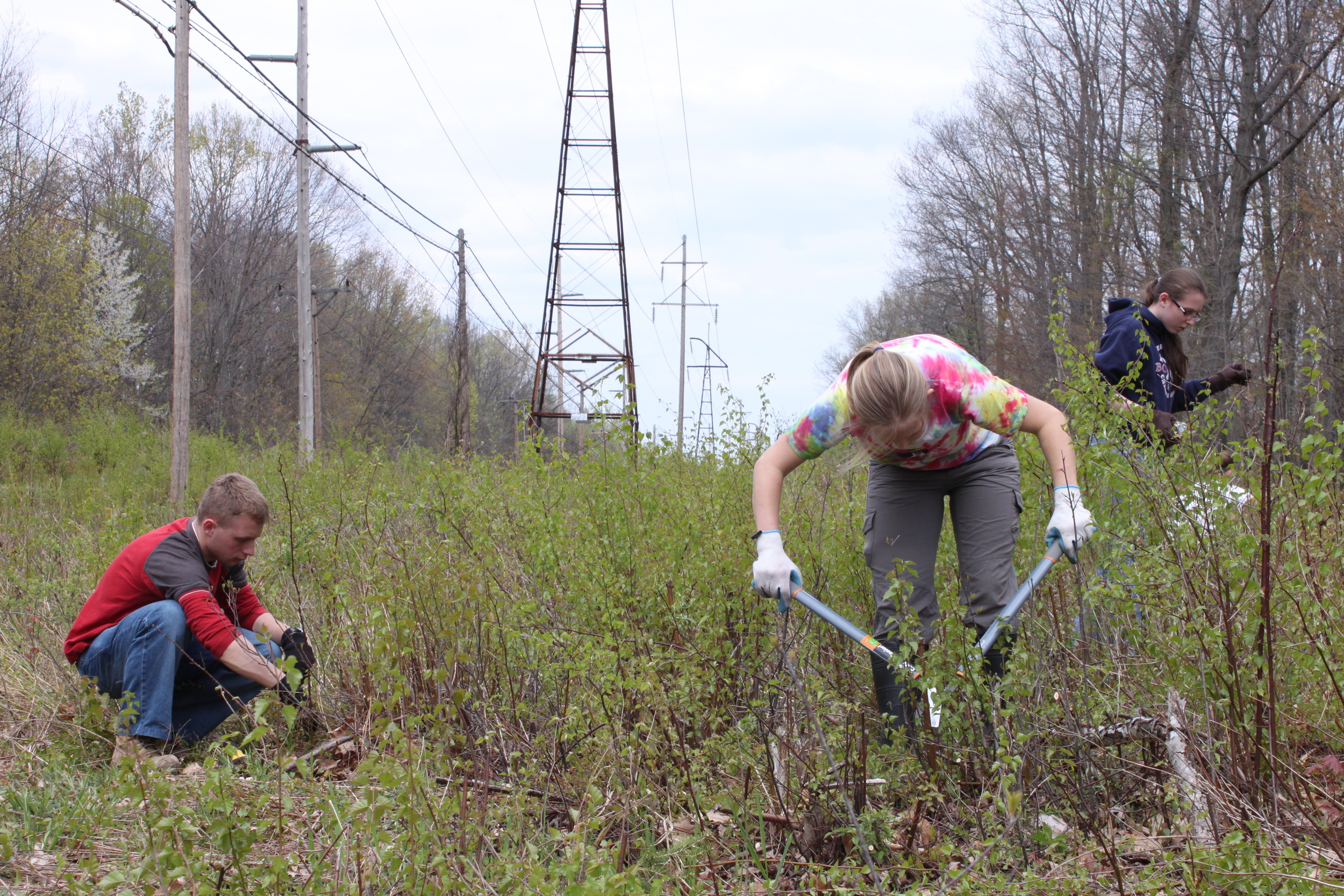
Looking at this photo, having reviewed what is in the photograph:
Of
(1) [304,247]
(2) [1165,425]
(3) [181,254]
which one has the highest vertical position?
(1) [304,247]

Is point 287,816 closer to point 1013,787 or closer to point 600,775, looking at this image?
point 600,775

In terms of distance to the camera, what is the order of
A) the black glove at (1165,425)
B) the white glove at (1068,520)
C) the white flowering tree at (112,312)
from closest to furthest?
the white glove at (1068,520) → the black glove at (1165,425) → the white flowering tree at (112,312)

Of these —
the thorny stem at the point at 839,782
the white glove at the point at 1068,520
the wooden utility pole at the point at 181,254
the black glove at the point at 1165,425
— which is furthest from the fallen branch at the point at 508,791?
the wooden utility pole at the point at 181,254

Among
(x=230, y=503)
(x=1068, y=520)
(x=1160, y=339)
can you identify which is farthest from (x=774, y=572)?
(x=1160, y=339)

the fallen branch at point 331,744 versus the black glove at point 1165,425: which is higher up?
the black glove at point 1165,425

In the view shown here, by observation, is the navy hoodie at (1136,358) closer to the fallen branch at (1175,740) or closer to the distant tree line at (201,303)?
the fallen branch at (1175,740)

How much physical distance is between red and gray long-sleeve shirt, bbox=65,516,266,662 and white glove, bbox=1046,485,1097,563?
2.76m

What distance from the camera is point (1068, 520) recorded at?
9.39 ft

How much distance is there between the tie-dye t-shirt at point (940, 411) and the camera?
2.76 m

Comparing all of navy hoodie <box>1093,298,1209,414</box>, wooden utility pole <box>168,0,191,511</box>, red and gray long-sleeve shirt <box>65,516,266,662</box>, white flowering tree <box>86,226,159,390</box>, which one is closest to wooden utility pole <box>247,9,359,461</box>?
wooden utility pole <box>168,0,191,511</box>

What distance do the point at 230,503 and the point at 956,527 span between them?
2.55 meters

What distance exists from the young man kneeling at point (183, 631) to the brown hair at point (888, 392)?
2146 millimetres

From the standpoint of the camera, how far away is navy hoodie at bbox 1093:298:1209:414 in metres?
3.74

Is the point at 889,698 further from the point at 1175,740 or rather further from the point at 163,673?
the point at 163,673
